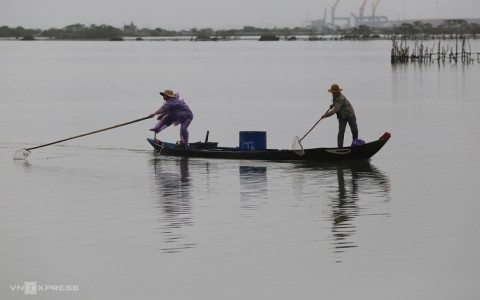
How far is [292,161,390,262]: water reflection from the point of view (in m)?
15.1

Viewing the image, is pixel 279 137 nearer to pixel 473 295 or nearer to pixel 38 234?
pixel 38 234

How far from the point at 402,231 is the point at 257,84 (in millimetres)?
45633

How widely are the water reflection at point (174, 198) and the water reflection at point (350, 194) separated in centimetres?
209

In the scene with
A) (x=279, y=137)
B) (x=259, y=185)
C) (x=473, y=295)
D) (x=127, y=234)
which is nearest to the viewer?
(x=473, y=295)

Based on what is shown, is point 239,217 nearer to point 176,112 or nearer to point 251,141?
point 251,141

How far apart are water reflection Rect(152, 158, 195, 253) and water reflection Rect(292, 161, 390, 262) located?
6.86ft

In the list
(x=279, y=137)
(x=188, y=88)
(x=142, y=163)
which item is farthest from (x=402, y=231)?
(x=188, y=88)

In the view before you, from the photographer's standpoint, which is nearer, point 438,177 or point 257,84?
point 438,177

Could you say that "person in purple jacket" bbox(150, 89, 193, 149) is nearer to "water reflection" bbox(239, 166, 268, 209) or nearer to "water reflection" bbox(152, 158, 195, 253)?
"water reflection" bbox(152, 158, 195, 253)

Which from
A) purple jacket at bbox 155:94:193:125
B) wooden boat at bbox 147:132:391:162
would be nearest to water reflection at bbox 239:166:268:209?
wooden boat at bbox 147:132:391:162

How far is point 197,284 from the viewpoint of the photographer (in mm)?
12523

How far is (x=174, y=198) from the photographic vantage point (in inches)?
719

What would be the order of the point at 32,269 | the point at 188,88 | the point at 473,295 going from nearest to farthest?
the point at 473,295 → the point at 32,269 → the point at 188,88

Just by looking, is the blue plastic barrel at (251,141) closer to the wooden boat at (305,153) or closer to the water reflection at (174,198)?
the wooden boat at (305,153)
